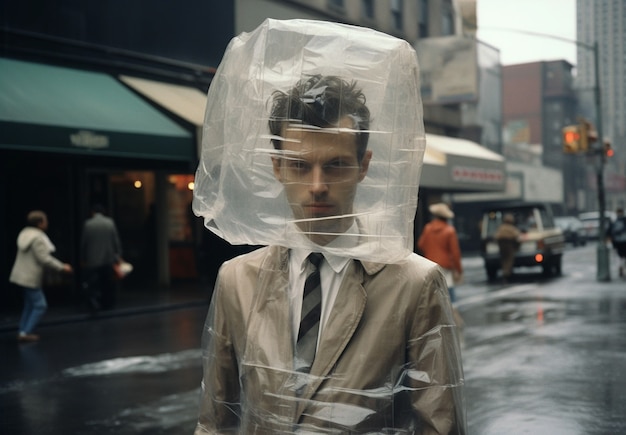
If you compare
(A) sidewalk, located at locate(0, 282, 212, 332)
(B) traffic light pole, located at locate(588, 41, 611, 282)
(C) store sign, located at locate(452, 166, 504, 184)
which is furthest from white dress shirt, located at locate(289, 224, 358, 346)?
(C) store sign, located at locate(452, 166, 504, 184)

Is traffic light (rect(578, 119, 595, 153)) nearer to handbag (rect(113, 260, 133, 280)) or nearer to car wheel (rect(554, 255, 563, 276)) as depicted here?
car wheel (rect(554, 255, 563, 276))

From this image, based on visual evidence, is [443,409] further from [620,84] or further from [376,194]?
[620,84]

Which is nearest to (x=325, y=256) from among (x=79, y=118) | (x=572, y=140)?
(x=79, y=118)

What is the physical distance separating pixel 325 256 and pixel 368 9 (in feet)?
73.5

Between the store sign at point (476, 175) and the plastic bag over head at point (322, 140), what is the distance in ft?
79.4

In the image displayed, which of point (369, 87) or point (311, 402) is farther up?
point (369, 87)

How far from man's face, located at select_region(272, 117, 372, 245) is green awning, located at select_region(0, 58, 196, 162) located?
11.6 metres

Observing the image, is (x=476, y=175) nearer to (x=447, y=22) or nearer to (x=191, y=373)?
(x=447, y=22)

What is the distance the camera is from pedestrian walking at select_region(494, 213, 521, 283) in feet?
66.6

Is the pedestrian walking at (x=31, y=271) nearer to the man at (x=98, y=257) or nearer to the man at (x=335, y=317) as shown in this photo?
the man at (x=98, y=257)

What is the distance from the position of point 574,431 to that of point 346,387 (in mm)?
4494

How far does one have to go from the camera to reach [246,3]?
1912 cm

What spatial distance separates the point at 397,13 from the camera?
25.7 meters

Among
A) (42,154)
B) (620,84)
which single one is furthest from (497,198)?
(42,154)
